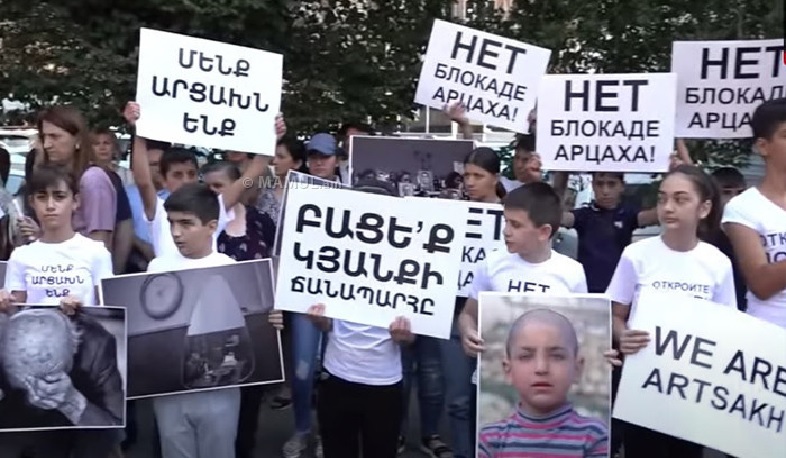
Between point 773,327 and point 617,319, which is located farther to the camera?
point 617,319

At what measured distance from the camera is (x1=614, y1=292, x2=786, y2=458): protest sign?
3.47 m

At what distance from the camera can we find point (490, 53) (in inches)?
250

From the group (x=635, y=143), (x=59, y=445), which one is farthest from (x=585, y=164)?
(x=59, y=445)

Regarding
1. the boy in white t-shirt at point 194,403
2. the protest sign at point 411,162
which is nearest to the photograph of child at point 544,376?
the boy in white t-shirt at point 194,403

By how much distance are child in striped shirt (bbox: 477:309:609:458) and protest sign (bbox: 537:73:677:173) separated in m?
2.35

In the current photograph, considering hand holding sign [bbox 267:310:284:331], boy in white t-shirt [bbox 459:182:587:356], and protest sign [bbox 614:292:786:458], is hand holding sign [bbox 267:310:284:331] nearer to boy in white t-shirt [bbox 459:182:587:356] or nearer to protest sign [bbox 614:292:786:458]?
boy in white t-shirt [bbox 459:182:587:356]

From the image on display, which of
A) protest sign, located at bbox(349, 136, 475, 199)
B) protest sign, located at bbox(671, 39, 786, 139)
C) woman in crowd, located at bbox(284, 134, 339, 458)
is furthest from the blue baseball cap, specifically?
protest sign, located at bbox(671, 39, 786, 139)

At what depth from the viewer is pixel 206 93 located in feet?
17.6

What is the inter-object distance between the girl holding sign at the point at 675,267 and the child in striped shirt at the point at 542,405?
0.48 meters

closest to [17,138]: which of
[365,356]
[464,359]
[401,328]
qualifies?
[464,359]

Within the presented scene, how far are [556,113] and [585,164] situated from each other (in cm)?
32

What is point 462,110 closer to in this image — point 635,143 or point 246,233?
point 635,143

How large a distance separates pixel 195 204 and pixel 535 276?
4.48ft

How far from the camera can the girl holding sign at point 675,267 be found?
3826 millimetres
